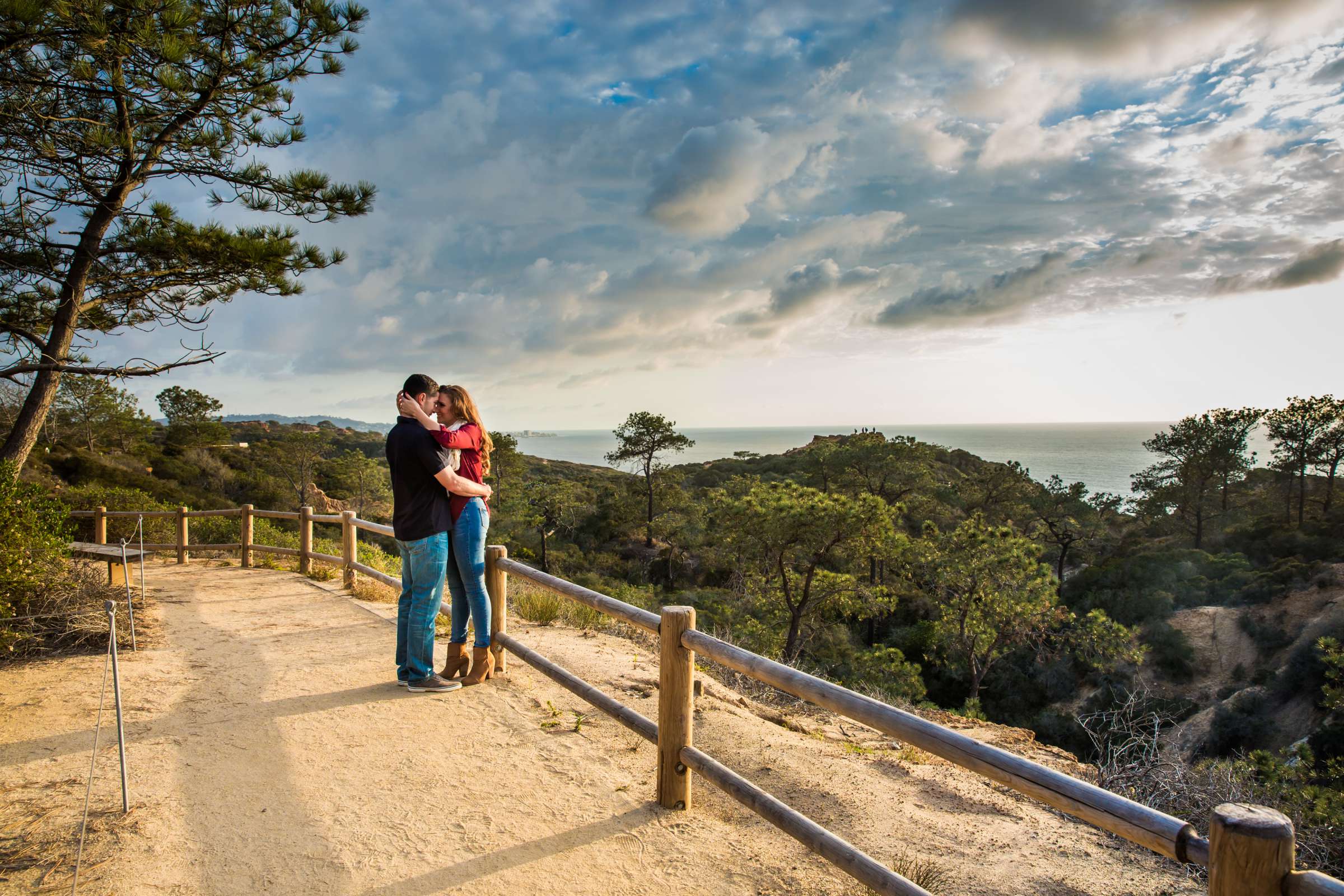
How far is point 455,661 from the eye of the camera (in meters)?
4.76

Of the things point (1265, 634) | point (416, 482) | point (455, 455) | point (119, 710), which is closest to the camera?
point (119, 710)

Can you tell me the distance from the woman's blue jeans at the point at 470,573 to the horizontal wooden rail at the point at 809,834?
1.93 metres

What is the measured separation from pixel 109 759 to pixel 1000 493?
39050 mm

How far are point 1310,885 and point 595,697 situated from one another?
304 centimetres

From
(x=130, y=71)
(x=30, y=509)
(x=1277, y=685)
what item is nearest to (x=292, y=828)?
(x=30, y=509)

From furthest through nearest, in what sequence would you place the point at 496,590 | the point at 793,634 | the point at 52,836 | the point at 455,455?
the point at 793,634
the point at 496,590
the point at 455,455
the point at 52,836

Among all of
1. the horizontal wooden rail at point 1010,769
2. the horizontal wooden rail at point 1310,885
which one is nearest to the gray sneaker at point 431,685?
the horizontal wooden rail at point 1010,769

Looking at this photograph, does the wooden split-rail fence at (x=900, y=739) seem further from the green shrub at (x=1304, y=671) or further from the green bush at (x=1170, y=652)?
the green bush at (x=1170, y=652)

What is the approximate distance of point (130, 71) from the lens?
654cm

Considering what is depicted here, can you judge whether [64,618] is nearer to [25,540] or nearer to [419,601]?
[25,540]

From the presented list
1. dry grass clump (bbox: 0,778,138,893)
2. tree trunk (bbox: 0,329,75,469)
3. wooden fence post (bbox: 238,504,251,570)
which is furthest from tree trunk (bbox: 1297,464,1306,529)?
tree trunk (bbox: 0,329,75,469)

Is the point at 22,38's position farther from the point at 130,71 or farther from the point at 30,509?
the point at 30,509

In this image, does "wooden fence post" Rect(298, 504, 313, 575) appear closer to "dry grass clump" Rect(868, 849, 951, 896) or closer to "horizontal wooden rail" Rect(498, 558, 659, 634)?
"horizontal wooden rail" Rect(498, 558, 659, 634)

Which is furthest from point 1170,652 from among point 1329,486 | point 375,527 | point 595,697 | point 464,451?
point 464,451
